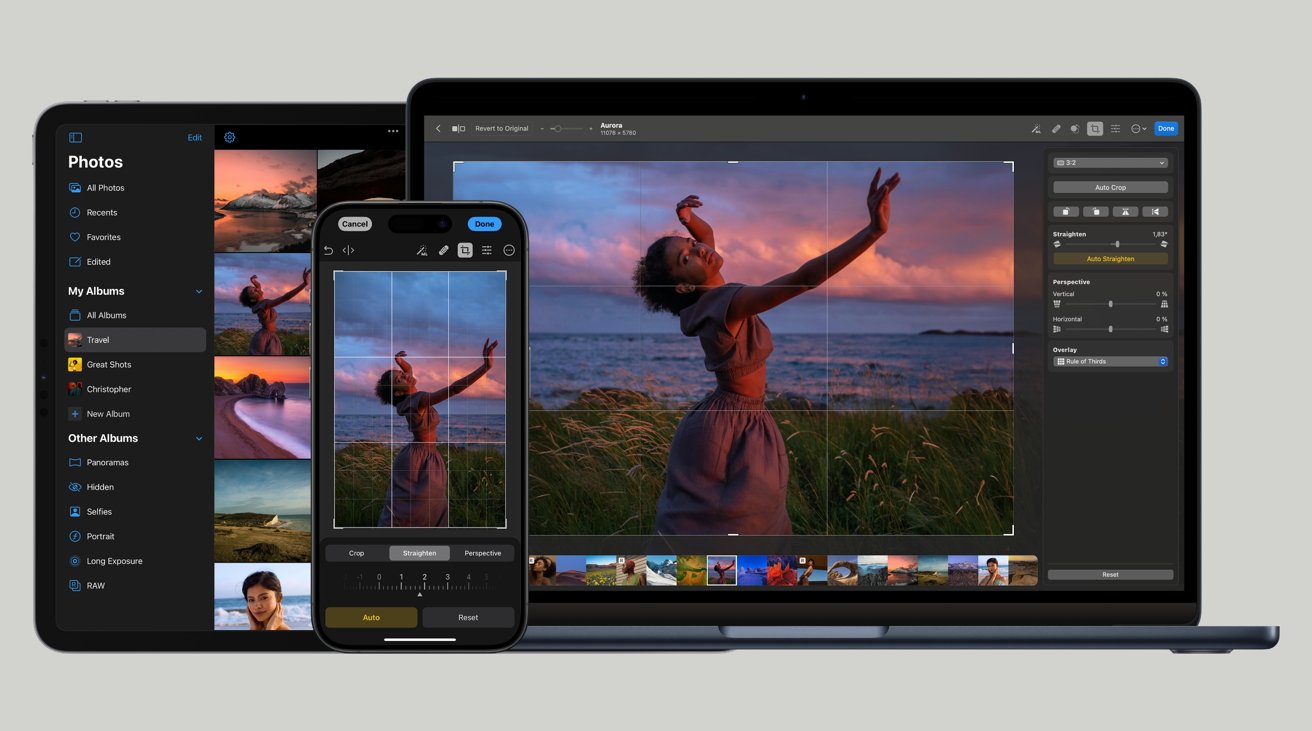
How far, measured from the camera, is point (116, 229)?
206 inches

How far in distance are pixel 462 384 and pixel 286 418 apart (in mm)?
900

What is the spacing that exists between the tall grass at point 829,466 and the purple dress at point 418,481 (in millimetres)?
427

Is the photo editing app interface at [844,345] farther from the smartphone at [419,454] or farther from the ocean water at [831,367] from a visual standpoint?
the smartphone at [419,454]

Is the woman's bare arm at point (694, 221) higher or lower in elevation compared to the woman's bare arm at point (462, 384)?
higher

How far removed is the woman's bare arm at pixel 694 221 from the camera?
5148 millimetres

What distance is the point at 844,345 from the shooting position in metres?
5.21

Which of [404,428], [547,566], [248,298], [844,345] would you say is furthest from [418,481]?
[844,345]

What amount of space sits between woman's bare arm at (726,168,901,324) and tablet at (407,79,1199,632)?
12 millimetres

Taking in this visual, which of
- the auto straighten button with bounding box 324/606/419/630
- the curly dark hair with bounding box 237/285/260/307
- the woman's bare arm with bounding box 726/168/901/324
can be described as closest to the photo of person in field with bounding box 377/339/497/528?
the auto straighten button with bounding box 324/606/419/630

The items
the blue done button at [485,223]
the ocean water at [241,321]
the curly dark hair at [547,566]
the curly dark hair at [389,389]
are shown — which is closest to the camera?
the curly dark hair at [389,389]

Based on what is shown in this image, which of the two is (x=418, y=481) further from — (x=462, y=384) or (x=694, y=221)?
(x=694, y=221)

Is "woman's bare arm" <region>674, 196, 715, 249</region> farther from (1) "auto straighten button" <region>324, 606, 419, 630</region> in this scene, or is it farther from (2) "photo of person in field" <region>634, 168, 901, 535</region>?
(1) "auto straighten button" <region>324, 606, 419, 630</region>

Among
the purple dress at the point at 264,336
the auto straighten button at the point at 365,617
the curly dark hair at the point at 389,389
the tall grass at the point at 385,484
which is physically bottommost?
the auto straighten button at the point at 365,617
